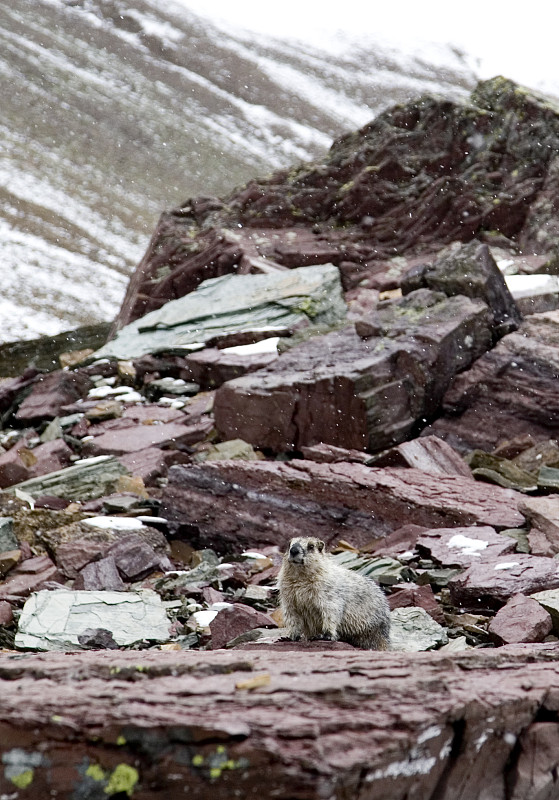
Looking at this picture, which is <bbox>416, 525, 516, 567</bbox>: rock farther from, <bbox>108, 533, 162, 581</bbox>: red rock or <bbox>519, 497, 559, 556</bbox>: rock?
<bbox>108, 533, 162, 581</bbox>: red rock

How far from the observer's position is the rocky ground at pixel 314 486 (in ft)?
15.2

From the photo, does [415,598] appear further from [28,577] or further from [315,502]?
[28,577]

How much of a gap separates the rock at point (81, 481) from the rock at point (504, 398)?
5854 millimetres

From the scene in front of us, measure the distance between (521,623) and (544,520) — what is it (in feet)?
9.47

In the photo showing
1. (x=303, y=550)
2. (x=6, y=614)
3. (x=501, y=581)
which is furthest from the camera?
(x=6, y=614)

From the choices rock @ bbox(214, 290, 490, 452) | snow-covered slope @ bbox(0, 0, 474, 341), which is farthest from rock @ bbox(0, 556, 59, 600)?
snow-covered slope @ bbox(0, 0, 474, 341)

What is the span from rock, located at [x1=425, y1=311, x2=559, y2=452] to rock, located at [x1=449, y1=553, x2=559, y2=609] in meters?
6.35

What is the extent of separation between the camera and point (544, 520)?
470 inches

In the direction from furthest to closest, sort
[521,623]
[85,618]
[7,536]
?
[7,536], [85,618], [521,623]

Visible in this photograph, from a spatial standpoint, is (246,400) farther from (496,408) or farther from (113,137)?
(113,137)

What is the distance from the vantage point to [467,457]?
53.8 feet

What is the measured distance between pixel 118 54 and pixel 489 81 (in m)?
113

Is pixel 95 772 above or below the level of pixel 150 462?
above

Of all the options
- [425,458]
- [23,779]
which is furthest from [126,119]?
[23,779]
